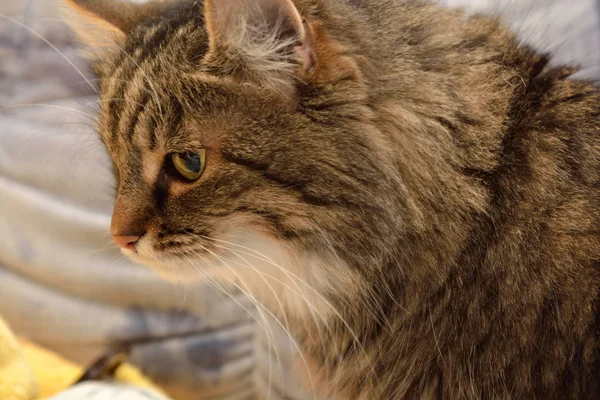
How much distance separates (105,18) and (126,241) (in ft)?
1.37

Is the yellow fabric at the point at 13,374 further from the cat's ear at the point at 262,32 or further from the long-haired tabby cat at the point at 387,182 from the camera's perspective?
the cat's ear at the point at 262,32

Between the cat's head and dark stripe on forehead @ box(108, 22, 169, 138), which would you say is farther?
dark stripe on forehead @ box(108, 22, 169, 138)

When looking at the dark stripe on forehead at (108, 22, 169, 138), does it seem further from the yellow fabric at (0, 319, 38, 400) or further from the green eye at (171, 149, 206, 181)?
the yellow fabric at (0, 319, 38, 400)

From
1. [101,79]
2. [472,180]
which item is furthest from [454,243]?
[101,79]

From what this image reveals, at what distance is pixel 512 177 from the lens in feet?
3.13

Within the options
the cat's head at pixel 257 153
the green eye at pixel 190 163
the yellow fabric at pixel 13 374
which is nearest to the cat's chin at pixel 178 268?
the cat's head at pixel 257 153

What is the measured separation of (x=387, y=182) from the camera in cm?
91

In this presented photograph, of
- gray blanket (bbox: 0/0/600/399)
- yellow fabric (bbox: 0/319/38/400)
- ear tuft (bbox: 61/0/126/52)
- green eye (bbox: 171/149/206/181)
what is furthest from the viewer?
gray blanket (bbox: 0/0/600/399)

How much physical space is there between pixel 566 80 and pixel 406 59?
0.93 ft

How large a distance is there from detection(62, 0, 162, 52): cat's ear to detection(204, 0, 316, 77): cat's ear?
1.07 ft

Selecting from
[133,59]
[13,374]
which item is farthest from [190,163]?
[13,374]

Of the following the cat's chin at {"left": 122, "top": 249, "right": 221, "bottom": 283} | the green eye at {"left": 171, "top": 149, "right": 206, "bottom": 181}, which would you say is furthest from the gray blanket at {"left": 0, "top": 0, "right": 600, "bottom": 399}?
the green eye at {"left": 171, "top": 149, "right": 206, "bottom": 181}

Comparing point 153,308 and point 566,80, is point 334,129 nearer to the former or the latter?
point 566,80

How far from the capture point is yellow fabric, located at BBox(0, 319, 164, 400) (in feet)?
4.39
